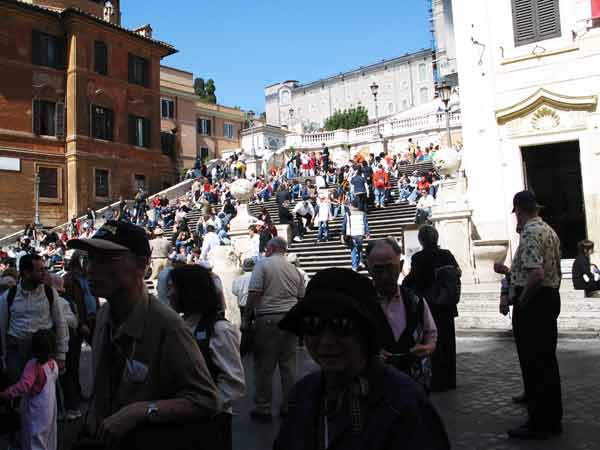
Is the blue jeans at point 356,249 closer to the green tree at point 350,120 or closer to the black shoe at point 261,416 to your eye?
the black shoe at point 261,416

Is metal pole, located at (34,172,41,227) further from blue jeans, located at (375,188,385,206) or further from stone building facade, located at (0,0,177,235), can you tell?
blue jeans, located at (375,188,385,206)

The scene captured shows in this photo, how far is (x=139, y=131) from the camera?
36219 mm

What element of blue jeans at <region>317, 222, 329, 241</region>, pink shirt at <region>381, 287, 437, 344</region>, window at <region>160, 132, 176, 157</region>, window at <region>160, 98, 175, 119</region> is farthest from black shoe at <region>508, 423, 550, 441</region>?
window at <region>160, 98, 175, 119</region>

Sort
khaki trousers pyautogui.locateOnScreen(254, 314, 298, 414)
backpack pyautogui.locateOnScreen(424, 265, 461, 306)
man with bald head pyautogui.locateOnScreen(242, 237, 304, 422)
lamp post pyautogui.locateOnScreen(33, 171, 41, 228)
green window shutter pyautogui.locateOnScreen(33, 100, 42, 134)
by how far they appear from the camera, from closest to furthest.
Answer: backpack pyautogui.locateOnScreen(424, 265, 461, 306), khaki trousers pyautogui.locateOnScreen(254, 314, 298, 414), man with bald head pyautogui.locateOnScreen(242, 237, 304, 422), lamp post pyautogui.locateOnScreen(33, 171, 41, 228), green window shutter pyautogui.locateOnScreen(33, 100, 42, 134)

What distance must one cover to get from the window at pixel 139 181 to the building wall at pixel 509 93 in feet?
82.7

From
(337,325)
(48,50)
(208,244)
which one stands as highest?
(48,50)

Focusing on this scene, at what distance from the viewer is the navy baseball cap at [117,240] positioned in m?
2.37

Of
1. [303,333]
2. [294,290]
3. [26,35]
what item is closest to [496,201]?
[294,290]

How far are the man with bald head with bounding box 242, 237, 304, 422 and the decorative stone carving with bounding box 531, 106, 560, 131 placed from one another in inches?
415

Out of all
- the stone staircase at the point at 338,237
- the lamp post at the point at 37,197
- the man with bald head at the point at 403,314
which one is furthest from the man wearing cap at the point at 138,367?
the lamp post at the point at 37,197

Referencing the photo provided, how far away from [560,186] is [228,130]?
143 ft

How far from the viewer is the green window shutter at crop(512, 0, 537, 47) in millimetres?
14328

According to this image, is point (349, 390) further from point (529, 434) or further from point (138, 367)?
point (529, 434)

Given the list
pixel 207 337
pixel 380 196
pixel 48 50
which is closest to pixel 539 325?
pixel 207 337
